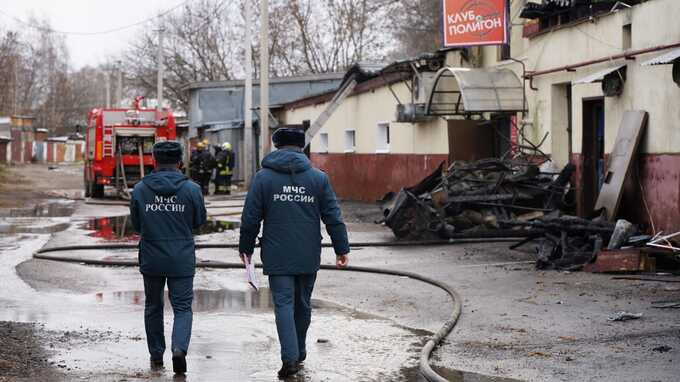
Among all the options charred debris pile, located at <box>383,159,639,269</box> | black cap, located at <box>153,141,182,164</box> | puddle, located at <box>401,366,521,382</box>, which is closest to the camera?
puddle, located at <box>401,366,521,382</box>

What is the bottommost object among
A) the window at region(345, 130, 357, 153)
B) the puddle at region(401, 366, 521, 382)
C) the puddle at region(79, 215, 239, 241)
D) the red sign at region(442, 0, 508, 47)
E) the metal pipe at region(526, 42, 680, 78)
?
the puddle at region(401, 366, 521, 382)

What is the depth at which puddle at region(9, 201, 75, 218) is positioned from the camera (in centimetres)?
2453

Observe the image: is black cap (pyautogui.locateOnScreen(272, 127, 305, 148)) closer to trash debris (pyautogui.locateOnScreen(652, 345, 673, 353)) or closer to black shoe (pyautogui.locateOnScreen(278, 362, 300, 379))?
black shoe (pyautogui.locateOnScreen(278, 362, 300, 379))

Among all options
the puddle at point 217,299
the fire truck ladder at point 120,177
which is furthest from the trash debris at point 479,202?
the fire truck ladder at point 120,177

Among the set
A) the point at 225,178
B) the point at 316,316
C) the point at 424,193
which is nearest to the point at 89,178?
the point at 225,178

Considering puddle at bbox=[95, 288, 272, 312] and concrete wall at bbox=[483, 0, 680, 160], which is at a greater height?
concrete wall at bbox=[483, 0, 680, 160]

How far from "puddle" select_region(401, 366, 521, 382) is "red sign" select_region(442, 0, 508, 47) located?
40.7ft

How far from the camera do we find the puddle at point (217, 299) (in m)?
10.7

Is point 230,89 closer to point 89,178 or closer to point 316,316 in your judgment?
point 89,178

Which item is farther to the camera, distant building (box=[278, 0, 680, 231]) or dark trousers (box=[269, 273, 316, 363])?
distant building (box=[278, 0, 680, 231])

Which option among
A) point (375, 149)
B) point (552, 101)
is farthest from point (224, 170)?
point (552, 101)

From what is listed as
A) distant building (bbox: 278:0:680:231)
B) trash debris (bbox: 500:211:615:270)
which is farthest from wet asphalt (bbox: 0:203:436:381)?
distant building (bbox: 278:0:680:231)

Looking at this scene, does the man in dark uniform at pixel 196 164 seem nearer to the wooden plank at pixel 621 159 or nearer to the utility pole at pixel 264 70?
the utility pole at pixel 264 70

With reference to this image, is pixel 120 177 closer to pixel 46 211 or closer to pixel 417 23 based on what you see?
pixel 46 211
